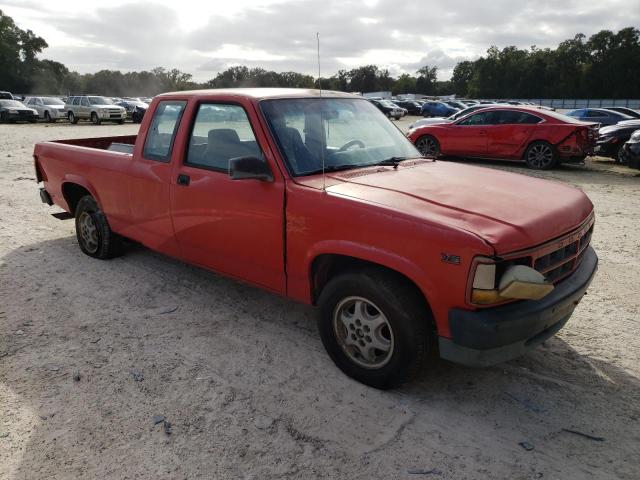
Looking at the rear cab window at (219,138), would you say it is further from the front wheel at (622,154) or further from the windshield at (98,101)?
the windshield at (98,101)

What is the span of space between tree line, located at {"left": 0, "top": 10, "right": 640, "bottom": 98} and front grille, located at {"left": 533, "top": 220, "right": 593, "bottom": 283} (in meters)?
69.1

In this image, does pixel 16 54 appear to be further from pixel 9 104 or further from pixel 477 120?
pixel 477 120

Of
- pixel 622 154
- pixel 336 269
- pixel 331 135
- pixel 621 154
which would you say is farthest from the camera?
pixel 621 154

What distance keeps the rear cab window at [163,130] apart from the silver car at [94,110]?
90.6 feet

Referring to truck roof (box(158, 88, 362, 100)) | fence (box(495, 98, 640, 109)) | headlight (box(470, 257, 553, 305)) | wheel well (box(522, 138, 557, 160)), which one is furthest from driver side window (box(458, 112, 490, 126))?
fence (box(495, 98, 640, 109))

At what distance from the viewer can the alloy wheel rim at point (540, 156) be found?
12.1 metres

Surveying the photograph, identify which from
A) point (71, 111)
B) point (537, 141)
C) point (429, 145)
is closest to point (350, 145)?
point (537, 141)

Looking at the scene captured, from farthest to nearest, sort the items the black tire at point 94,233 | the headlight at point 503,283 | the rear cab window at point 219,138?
1. the black tire at point 94,233
2. the rear cab window at point 219,138
3. the headlight at point 503,283

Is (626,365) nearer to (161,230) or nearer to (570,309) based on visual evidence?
(570,309)

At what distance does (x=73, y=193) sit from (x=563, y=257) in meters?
5.30

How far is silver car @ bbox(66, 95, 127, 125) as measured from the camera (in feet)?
95.6

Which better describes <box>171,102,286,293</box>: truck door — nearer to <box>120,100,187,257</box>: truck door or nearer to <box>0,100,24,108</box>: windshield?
<box>120,100,187,257</box>: truck door

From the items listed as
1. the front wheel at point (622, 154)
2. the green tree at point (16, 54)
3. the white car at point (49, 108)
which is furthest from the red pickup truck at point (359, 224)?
the green tree at point (16, 54)

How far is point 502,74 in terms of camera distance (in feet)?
310
